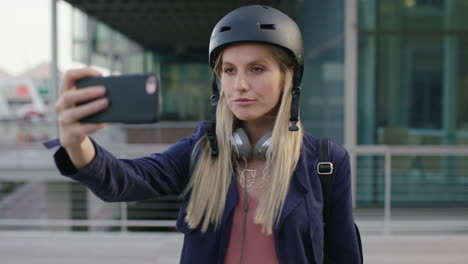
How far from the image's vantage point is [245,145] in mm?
1486

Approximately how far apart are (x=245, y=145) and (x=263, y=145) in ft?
0.20

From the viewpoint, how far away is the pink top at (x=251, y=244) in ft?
4.53

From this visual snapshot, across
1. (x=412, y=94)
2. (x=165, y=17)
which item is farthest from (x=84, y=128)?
(x=165, y=17)

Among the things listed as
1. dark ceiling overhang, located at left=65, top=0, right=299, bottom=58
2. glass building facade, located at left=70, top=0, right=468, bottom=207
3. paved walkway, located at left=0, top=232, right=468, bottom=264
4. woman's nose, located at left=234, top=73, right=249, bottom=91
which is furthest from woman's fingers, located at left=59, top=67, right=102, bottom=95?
dark ceiling overhang, located at left=65, top=0, right=299, bottom=58

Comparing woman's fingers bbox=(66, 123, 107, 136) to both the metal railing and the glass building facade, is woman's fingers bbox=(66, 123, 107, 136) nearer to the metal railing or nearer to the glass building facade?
the metal railing

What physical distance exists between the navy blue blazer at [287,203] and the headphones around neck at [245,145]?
0.13 metres

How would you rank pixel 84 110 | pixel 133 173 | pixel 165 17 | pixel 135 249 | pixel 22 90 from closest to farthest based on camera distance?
1. pixel 84 110
2. pixel 133 173
3. pixel 135 249
4. pixel 165 17
5. pixel 22 90

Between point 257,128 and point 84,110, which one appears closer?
point 84,110

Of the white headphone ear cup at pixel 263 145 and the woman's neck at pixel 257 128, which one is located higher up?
the woman's neck at pixel 257 128

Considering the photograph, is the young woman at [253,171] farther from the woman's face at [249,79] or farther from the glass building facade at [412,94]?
the glass building facade at [412,94]

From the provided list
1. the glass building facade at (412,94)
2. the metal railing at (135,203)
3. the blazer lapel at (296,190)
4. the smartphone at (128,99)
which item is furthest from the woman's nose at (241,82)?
the glass building facade at (412,94)

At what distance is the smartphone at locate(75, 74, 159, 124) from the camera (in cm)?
89

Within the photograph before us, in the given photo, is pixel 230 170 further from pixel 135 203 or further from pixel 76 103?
pixel 135 203

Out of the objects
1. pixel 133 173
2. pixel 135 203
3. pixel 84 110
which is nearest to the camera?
pixel 84 110
